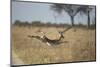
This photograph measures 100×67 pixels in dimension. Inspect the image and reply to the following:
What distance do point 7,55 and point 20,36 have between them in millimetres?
264

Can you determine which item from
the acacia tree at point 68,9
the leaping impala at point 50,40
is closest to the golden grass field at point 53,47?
the leaping impala at point 50,40

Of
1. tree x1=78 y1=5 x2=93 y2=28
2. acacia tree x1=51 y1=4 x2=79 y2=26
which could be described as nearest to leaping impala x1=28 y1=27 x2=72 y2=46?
acacia tree x1=51 y1=4 x2=79 y2=26

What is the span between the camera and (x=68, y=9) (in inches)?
103

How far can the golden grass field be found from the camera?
2.39 meters

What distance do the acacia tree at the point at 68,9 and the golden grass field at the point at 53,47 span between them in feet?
0.66

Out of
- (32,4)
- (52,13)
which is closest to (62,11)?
(52,13)

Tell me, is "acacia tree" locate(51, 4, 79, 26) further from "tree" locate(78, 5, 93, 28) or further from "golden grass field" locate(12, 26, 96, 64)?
"golden grass field" locate(12, 26, 96, 64)

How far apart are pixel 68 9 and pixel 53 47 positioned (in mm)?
526

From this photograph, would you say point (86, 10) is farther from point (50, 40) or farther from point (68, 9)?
point (50, 40)

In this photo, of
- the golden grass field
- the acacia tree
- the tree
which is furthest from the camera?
the tree

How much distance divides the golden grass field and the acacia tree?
0.66 feet

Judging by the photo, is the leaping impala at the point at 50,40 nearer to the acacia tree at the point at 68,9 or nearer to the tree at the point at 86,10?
the acacia tree at the point at 68,9

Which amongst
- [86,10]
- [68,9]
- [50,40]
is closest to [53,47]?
[50,40]

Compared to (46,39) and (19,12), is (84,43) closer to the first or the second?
(46,39)
